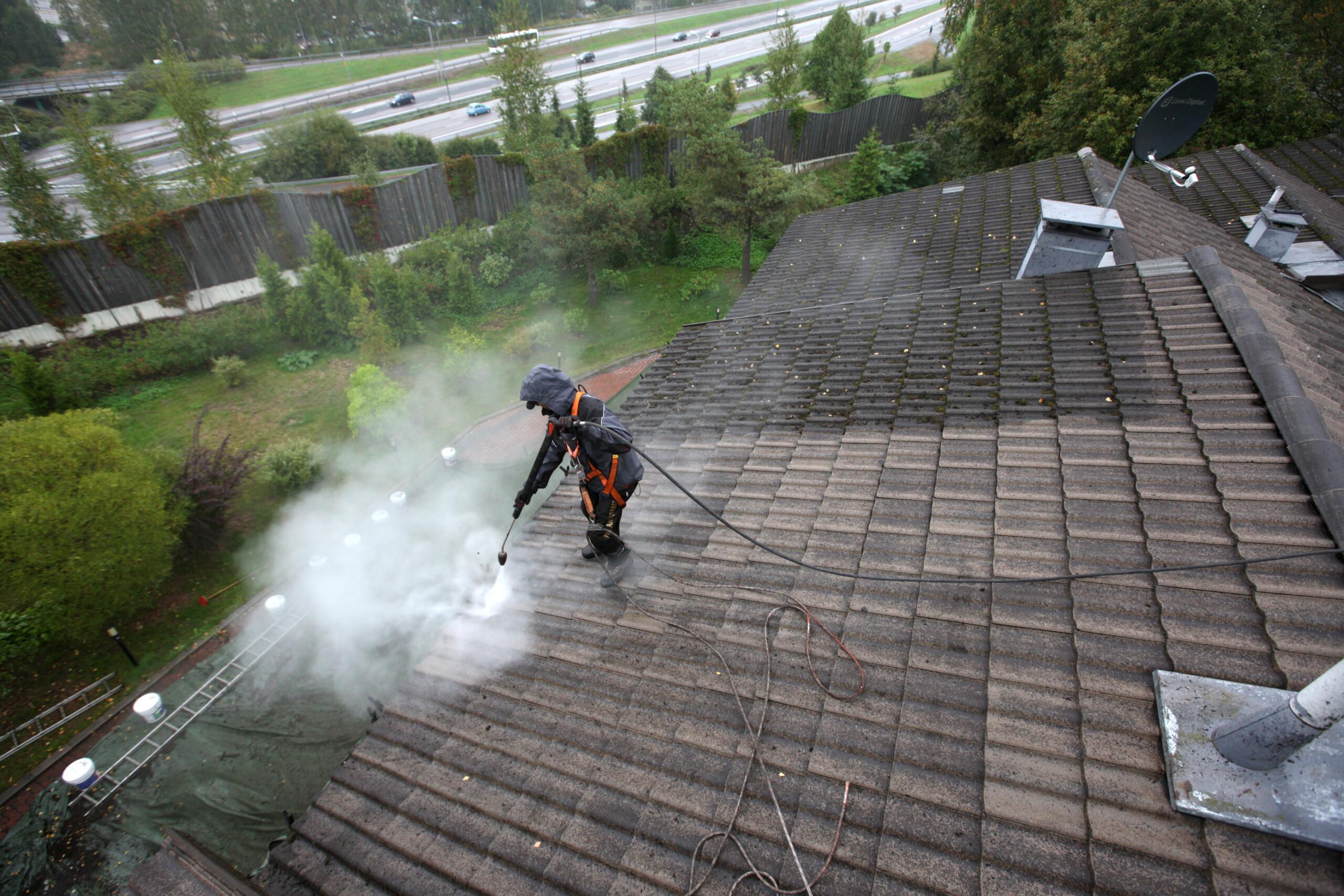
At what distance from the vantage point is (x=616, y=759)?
3061 millimetres

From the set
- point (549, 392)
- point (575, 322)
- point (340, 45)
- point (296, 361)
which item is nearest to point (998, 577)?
point (549, 392)

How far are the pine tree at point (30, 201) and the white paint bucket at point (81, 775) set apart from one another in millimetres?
13762

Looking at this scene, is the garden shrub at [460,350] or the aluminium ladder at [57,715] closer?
the aluminium ladder at [57,715]

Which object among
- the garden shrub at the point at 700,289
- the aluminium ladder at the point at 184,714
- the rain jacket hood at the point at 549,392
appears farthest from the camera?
the garden shrub at the point at 700,289

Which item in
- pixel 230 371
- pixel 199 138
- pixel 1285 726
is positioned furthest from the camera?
pixel 199 138

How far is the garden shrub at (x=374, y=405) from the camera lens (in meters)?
11.6

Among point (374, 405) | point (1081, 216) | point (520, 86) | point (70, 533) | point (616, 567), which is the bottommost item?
point (374, 405)

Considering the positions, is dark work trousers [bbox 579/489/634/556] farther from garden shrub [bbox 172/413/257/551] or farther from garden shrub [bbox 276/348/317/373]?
garden shrub [bbox 276/348/317/373]

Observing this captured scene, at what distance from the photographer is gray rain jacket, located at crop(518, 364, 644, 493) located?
4.13 metres

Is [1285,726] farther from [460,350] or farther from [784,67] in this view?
[784,67]

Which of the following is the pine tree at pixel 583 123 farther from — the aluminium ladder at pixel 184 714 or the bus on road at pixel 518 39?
the aluminium ladder at pixel 184 714

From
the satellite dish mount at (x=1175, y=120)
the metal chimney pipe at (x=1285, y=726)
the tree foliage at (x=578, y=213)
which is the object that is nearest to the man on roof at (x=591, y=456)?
the metal chimney pipe at (x=1285, y=726)

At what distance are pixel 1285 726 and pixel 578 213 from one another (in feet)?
Result: 55.7

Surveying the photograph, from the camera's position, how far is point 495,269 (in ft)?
58.7
